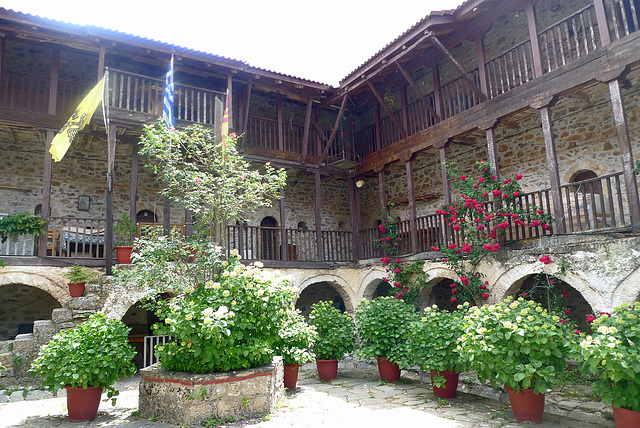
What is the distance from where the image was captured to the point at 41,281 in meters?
8.05

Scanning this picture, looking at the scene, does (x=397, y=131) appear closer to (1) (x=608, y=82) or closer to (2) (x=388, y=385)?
(1) (x=608, y=82)

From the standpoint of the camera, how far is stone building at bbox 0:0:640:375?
693cm

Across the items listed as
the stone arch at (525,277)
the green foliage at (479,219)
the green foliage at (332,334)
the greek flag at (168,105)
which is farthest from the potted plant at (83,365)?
the stone arch at (525,277)

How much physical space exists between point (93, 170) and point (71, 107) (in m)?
2.08

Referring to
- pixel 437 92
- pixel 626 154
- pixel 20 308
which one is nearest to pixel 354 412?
pixel 626 154

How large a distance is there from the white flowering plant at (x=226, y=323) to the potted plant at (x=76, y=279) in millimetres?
3086

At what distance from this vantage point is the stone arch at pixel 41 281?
7.81 meters

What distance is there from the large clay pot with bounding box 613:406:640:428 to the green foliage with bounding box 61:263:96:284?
25.4 feet

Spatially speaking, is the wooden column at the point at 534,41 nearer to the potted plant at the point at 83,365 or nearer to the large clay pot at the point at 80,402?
the potted plant at the point at 83,365

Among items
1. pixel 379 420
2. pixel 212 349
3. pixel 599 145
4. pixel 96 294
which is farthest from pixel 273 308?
pixel 599 145

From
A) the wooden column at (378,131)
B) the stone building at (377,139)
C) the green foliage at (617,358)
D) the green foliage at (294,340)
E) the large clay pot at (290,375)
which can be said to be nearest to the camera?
the green foliage at (617,358)

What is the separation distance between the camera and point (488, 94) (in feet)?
28.8

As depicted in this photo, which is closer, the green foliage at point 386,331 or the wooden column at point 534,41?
the green foliage at point 386,331

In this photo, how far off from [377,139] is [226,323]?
26.2ft
